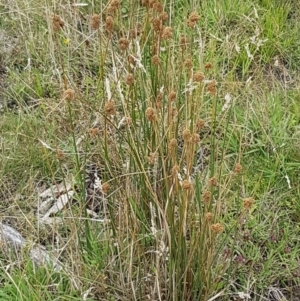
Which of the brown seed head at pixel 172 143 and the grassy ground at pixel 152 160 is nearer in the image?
the brown seed head at pixel 172 143

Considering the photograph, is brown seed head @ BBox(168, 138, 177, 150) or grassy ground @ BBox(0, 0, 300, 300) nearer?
brown seed head @ BBox(168, 138, 177, 150)

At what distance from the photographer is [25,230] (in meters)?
2.25

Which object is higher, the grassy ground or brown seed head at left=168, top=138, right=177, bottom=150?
brown seed head at left=168, top=138, right=177, bottom=150

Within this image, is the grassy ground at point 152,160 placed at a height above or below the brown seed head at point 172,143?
below

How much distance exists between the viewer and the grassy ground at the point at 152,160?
71.6 inches

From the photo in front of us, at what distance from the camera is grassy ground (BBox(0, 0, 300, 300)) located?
5.97ft

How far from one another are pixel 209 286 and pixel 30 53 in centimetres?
160

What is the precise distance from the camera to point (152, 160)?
172 cm

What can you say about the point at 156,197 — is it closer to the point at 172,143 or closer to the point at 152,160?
the point at 152,160

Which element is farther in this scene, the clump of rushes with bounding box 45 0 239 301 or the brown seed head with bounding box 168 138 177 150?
the clump of rushes with bounding box 45 0 239 301

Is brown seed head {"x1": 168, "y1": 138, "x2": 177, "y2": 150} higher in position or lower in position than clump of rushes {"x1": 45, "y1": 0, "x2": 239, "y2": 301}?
higher

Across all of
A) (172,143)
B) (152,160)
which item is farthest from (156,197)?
(172,143)

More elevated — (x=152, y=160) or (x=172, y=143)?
(x=172, y=143)

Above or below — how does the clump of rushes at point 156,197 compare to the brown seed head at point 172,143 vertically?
below
